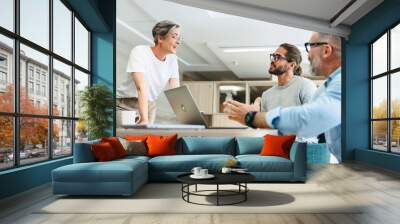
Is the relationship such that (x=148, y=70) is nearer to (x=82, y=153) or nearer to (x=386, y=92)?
(x=82, y=153)

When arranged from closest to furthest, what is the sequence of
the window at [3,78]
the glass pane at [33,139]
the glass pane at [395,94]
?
the window at [3,78]
the glass pane at [33,139]
the glass pane at [395,94]

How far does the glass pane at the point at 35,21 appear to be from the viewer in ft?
17.0

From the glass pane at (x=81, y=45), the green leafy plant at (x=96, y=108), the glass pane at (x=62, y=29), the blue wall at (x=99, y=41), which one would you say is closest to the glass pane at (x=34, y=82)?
the glass pane at (x=62, y=29)

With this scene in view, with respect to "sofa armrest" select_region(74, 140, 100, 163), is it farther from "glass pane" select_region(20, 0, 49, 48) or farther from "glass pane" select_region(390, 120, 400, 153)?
"glass pane" select_region(390, 120, 400, 153)

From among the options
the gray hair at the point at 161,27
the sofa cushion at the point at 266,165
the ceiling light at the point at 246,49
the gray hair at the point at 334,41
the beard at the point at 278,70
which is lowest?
the sofa cushion at the point at 266,165

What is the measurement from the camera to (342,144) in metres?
8.76

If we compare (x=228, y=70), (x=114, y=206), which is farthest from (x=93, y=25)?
(x=114, y=206)

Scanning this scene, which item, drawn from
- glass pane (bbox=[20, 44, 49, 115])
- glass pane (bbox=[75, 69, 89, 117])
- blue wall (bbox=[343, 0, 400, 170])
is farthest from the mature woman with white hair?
blue wall (bbox=[343, 0, 400, 170])

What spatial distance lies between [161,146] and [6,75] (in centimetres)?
252

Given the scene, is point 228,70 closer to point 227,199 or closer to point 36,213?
point 227,199

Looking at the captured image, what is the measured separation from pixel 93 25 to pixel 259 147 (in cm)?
399

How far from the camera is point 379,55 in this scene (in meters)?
8.27

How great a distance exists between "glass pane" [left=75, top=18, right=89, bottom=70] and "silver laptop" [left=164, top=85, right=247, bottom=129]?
5.61 feet

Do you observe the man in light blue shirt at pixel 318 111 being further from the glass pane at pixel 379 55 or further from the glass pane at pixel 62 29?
the glass pane at pixel 62 29
